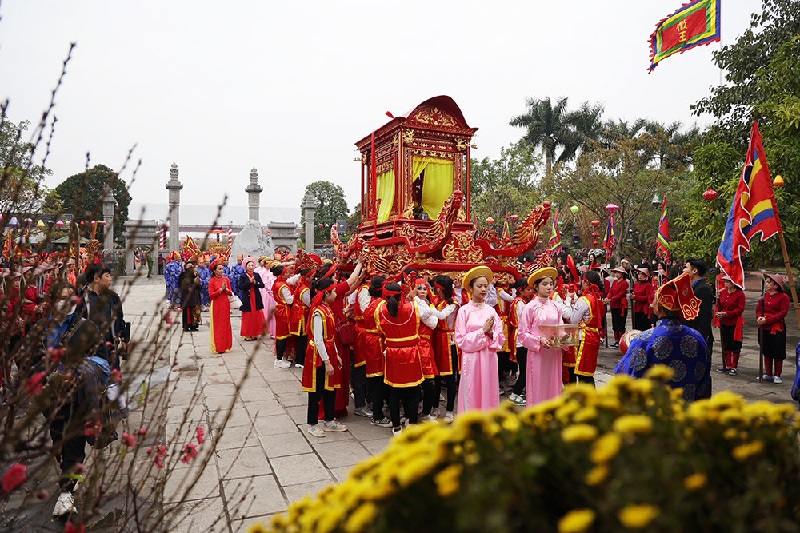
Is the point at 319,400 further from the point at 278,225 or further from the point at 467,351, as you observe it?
the point at 278,225

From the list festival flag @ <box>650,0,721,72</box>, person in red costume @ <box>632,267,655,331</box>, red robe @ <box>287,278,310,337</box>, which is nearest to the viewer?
red robe @ <box>287,278,310,337</box>

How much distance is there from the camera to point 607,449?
2.91 feet

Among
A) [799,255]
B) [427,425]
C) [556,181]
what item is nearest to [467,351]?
[427,425]

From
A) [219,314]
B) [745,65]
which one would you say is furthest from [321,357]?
[745,65]

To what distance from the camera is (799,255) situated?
10469 millimetres

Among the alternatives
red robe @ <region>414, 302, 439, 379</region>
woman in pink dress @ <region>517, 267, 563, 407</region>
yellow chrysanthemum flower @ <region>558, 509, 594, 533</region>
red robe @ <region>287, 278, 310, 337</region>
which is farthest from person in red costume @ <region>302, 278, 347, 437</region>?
yellow chrysanthemum flower @ <region>558, 509, 594, 533</region>

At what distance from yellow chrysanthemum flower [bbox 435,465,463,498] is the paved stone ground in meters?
0.91

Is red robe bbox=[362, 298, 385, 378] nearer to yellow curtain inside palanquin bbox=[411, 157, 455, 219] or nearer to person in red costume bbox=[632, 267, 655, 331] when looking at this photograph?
yellow curtain inside palanquin bbox=[411, 157, 455, 219]

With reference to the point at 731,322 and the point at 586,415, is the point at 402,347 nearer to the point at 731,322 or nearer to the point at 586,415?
the point at 586,415

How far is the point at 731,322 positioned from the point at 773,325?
0.53m

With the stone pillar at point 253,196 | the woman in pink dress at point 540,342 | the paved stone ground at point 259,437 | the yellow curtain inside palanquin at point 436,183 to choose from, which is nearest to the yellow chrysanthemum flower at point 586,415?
the paved stone ground at point 259,437

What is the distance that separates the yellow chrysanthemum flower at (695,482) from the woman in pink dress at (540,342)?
4620 millimetres

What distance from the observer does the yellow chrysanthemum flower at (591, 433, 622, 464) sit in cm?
88

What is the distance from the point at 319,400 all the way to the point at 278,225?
23.7 metres
